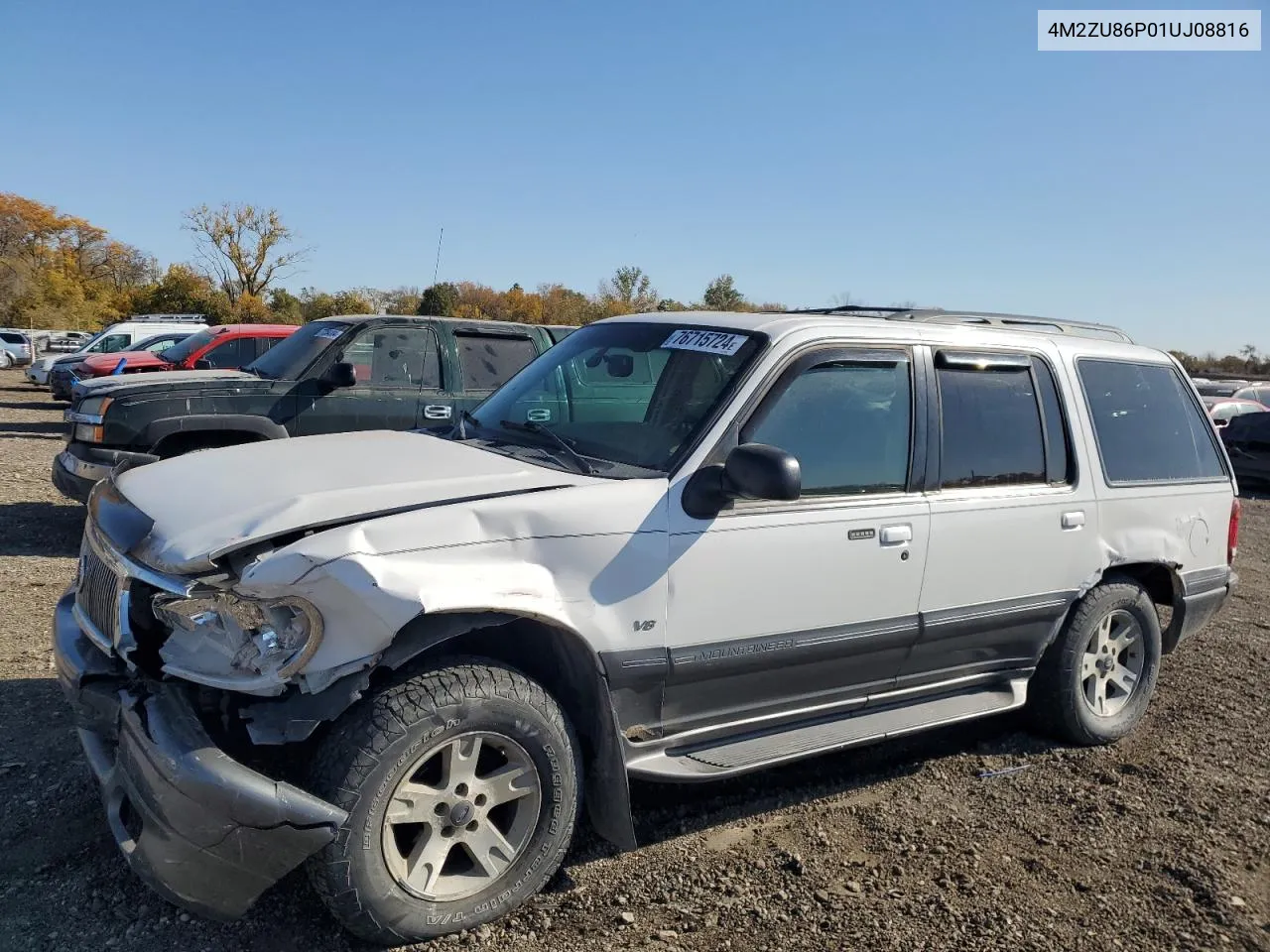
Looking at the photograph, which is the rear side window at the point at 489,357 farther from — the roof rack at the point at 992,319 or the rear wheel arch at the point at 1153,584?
the rear wheel arch at the point at 1153,584

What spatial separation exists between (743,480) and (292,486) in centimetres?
144

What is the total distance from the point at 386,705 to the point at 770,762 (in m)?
1.44

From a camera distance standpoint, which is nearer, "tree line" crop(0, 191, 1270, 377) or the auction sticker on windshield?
the auction sticker on windshield

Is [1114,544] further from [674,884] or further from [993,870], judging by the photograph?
[674,884]

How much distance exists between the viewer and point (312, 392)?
25.7 ft

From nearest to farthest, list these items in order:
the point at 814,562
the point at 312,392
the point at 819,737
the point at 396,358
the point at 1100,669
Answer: the point at 814,562 < the point at 819,737 < the point at 1100,669 < the point at 312,392 < the point at 396,358

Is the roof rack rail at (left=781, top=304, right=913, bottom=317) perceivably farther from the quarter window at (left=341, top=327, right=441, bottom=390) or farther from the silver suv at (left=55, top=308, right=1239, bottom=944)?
the quarter window at (left=341, top=327, right=441, bottom=390)

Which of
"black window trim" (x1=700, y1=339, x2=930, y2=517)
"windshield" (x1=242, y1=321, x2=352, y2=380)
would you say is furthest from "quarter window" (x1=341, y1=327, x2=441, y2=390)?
"black window trim" (x1=700, y1=339, x2=930, y2=517)

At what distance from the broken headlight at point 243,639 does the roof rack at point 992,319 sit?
277cm

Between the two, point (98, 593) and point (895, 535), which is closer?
point (98, 593)

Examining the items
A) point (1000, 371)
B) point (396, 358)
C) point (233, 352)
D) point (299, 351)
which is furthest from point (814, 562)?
point (233, 352)

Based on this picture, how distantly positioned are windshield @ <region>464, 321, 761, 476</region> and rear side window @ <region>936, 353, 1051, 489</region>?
1.00m

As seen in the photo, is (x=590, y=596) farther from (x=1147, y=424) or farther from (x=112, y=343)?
(x=112, y=343)

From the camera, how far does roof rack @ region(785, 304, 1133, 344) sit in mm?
4523
